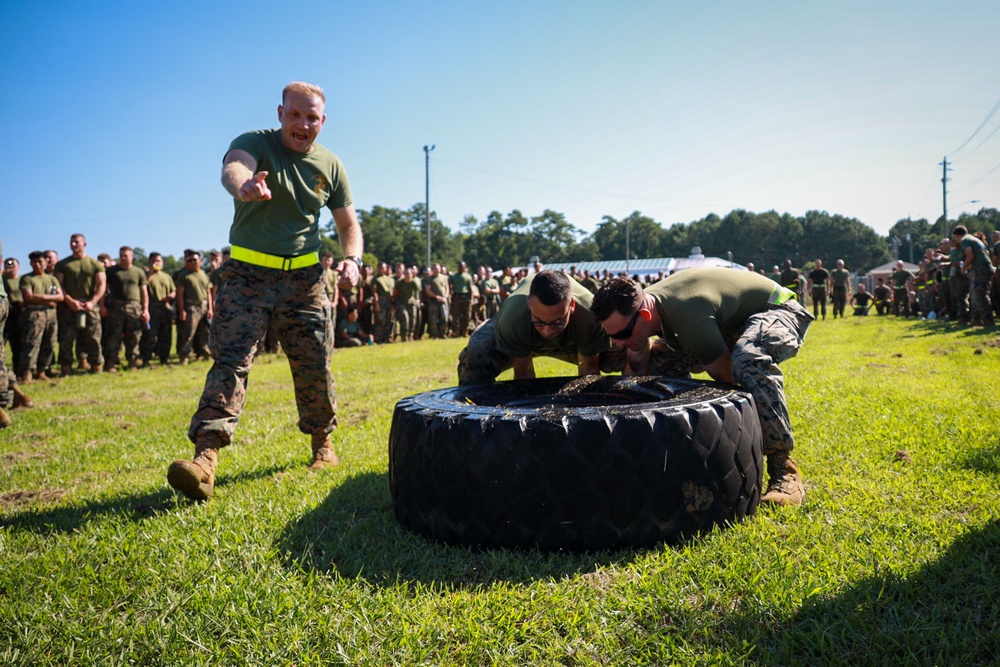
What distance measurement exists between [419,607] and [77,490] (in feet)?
9.26

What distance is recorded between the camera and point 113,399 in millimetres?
8477

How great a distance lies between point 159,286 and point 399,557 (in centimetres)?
1291

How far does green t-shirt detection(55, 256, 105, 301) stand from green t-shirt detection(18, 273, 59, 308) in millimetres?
419

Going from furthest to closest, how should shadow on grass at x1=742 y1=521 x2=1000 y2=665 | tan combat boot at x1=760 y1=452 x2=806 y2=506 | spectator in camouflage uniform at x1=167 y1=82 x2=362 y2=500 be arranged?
spectator in camouflage uniform at x1=167 y1=82 x2=362 y2=500, tan combat boot at x1=760 y1=452 x2=806 y2=506, shadow on grass at x1=742 y1=521 x2=1000 y2=665

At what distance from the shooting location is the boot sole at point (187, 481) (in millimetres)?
3424

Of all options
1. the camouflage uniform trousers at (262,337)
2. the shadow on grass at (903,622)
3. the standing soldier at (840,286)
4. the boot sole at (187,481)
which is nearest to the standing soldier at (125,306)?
the camouflage uniform trousers at (262,337)

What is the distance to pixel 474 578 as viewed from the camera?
8.43 feet

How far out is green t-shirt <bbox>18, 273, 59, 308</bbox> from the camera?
11.0 meters

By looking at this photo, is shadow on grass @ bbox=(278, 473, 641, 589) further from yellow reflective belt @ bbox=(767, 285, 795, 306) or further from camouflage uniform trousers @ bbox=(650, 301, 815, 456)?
yellow reflective belt @ bbox=(767, 285, 795, 306)

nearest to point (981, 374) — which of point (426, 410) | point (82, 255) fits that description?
point (426, 410)

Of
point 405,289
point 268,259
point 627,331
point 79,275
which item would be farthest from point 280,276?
point 405,289

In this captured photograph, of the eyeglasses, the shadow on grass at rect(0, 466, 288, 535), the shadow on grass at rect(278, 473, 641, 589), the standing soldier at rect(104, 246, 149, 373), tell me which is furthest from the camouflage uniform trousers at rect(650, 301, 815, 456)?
the standing soldier at rect(104, 246, 149, 373)

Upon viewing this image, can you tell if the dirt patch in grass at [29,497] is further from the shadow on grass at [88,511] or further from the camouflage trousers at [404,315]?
the camouflage trousers at [404,315]

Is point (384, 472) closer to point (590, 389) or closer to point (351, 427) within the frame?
point (590, 389)
